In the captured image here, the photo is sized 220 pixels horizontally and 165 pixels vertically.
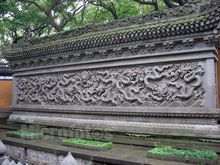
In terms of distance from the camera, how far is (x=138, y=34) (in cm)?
881

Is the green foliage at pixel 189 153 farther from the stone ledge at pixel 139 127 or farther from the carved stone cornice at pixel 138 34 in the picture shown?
the carved stone cornice at pixel 138 34

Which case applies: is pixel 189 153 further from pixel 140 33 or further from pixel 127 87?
pixel 140 33

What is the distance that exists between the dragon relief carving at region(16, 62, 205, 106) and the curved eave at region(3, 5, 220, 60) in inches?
39.0

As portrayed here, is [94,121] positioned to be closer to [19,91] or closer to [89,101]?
[89,101]

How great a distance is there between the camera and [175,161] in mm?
6805

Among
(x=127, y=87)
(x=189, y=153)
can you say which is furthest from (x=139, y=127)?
(x=189, y=153)

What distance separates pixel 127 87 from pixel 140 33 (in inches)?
75.7

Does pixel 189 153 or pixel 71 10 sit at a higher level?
pixel 71 10

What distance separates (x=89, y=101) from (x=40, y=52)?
3394 millimetres

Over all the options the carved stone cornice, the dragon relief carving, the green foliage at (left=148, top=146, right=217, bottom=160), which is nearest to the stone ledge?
the dragon relief carving

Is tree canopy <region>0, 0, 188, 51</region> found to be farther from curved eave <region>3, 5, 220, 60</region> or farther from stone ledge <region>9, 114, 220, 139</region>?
stone ledge <region>9, 114, 220, 139</region>

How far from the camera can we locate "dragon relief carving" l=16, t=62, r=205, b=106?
8.19 metres

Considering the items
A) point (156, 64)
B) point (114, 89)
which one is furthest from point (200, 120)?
point (114, 89)

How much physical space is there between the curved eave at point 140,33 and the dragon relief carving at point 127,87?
991mm
